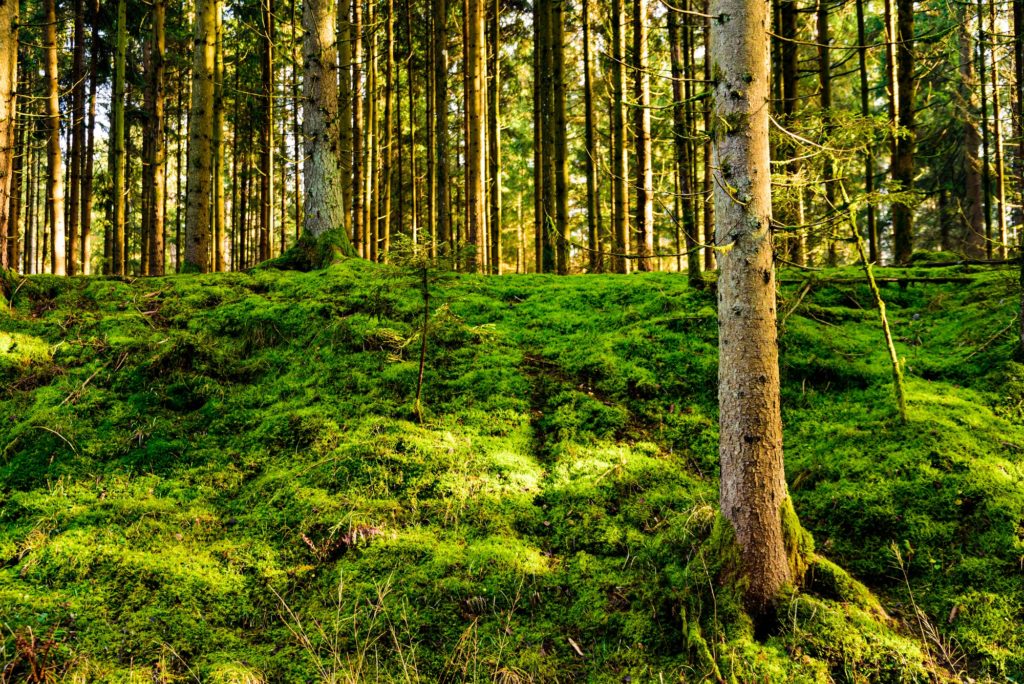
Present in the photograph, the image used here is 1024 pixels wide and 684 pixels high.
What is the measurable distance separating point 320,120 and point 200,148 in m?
2.50

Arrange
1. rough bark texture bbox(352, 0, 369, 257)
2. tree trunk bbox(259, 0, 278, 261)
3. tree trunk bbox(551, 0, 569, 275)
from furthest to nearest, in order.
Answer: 1. tree trunk bbox(259, 0, 278, 261)
2. rough bark texture bbox(352, 0, 369, 257)
3. tree trunk bbox(551, 0, 569, 275)

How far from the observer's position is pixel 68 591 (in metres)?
3.40

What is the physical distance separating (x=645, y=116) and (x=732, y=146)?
6.58 meters

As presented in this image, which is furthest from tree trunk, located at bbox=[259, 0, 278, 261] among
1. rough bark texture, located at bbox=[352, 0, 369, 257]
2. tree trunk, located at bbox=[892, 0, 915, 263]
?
tree trunk, located at bbox=[892, 0, 915, 263]

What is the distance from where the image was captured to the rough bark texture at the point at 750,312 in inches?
129

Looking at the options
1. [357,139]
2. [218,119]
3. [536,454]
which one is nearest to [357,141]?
[357,139]

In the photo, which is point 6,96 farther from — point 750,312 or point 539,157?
point 539,157

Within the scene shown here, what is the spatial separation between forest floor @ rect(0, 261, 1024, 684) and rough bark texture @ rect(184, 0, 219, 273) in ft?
8.11

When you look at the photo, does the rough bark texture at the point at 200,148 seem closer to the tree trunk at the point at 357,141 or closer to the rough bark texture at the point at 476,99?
the tree trunk at the point at 357,141

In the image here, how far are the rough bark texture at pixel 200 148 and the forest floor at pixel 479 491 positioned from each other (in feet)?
8.11

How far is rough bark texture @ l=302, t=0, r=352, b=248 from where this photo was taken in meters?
8.50

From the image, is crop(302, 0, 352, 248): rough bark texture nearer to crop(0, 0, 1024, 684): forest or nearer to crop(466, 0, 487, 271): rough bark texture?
crop(0, 0, 1024, 684): forest

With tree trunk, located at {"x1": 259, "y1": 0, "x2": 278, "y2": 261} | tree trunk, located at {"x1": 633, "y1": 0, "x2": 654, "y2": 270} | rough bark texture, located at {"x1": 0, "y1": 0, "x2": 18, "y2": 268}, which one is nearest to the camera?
rough bark texture, located at {"x1": 0, "y1": 0, "x2": 18, "y2": 268}

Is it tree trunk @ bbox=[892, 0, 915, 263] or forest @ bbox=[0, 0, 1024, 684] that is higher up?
tree trunk @ bbox=[892, 0, 915, 263]
